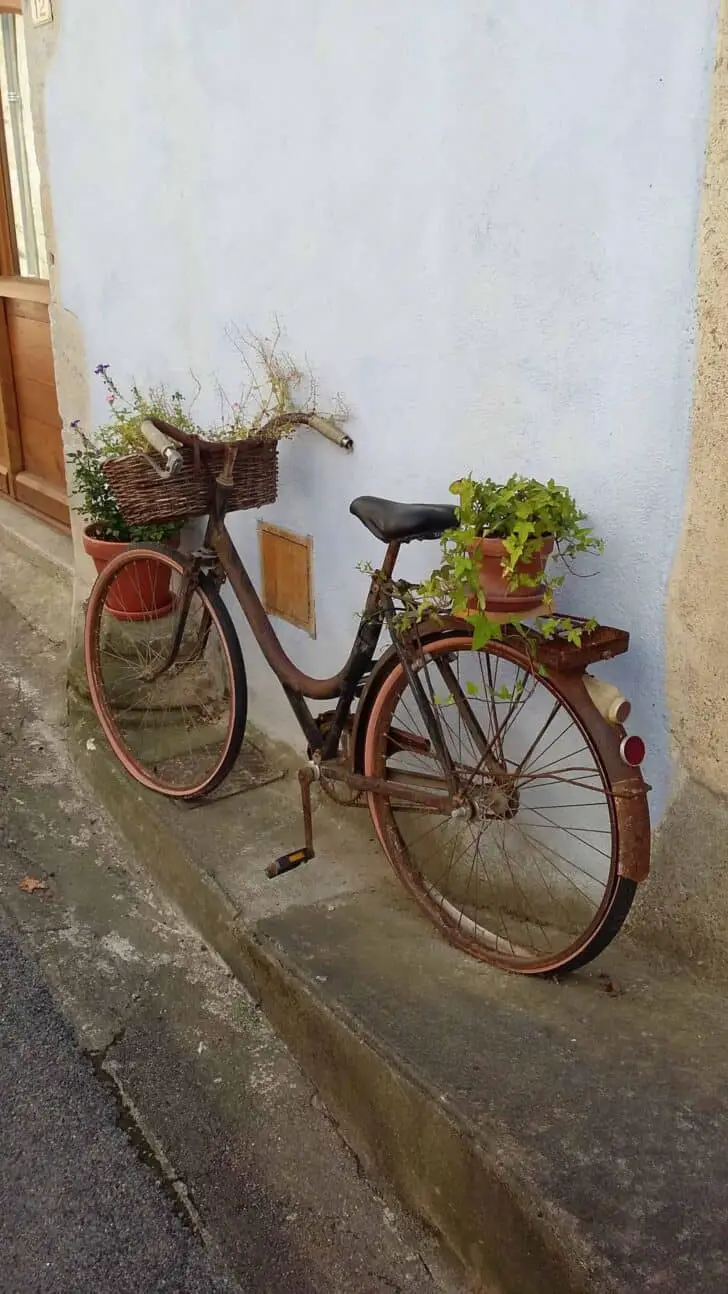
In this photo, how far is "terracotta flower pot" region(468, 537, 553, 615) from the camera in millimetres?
2178

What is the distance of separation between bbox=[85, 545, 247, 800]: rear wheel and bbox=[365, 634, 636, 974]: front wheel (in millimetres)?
709

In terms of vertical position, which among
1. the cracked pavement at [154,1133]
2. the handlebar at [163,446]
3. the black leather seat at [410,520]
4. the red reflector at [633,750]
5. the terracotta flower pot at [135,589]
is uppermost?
the handlebar at [163,446]

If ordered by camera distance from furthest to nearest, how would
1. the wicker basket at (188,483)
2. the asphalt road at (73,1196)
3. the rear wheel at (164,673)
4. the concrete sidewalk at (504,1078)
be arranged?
the rear wheel at (164,673) < the wicker basket at (188,483) < the asphalt road at (73,1196) < the concrete sidewalk at (504,1078)

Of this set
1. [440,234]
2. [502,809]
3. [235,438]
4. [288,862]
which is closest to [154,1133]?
[288,862]

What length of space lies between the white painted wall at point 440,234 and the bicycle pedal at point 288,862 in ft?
2.31

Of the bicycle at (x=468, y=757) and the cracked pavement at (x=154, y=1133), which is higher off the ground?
the bicycle at (x=468, y=757)

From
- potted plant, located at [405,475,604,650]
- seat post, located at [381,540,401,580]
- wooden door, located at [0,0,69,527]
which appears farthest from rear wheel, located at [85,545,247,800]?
wooden door, located at [0,0,69,527]

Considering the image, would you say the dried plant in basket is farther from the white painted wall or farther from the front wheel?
the front wheel

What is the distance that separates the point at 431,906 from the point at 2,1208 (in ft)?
3.72

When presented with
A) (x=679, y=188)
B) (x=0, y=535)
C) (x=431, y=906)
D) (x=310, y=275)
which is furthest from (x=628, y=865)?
(x=0, y=535)

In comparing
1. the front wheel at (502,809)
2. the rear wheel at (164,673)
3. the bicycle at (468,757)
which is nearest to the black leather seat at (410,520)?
the bicycle at (468,757)

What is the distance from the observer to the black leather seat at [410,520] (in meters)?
2.39

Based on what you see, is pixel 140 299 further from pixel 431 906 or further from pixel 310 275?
pixel 431 906

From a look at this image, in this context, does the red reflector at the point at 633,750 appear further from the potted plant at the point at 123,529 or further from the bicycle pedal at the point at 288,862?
the potted plant at the point at 123,529
